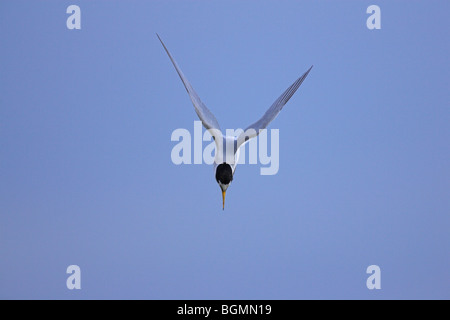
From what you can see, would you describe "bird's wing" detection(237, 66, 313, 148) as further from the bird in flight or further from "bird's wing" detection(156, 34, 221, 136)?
"bird's wing" detection(156, 34, 221, 136)

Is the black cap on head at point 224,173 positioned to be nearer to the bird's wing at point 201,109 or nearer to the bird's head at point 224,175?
the bird's head at point 224,175

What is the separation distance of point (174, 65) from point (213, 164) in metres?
1.27

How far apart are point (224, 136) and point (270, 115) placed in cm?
60

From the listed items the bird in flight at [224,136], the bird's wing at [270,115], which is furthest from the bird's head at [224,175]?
the bird's wing at [270,115]

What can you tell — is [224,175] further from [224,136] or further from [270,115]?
[270,115]

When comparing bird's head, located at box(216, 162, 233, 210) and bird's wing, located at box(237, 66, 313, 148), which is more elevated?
bird's wing, located at box(237, 66, 313, 148)

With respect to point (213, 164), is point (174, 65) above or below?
above

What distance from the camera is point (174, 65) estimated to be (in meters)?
8.73

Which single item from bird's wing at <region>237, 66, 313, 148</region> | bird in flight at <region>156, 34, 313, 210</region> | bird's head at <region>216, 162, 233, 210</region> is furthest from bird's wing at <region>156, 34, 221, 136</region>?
bird's head at <region>216, 162, 233, 210</region>

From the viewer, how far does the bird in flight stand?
8867 mm

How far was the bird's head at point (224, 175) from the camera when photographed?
885cm

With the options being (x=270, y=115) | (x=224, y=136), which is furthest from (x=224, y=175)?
(x=270, y=115)
